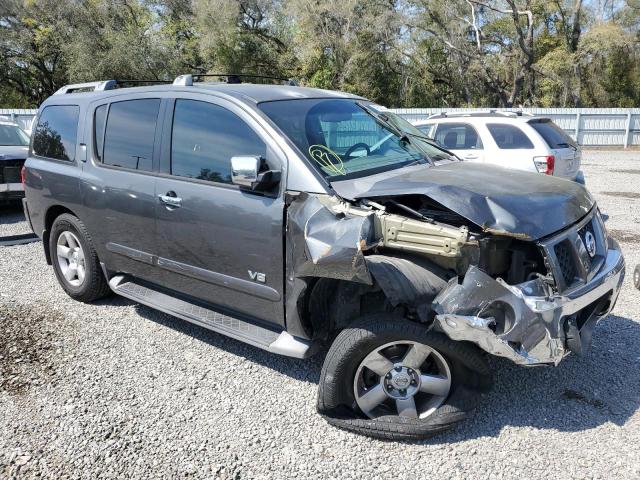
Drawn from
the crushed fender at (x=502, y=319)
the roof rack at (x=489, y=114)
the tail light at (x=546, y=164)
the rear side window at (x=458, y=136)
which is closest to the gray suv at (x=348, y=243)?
the crushed fender at (x=502, y=319)

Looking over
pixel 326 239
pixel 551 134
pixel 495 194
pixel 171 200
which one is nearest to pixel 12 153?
pixel 171 200

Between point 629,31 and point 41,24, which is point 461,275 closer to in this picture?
point 629,31

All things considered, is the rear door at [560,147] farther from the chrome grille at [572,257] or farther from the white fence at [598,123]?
the white fence at [598,123]

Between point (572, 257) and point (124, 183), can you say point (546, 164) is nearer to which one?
point (572, 257)

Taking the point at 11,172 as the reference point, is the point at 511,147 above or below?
above

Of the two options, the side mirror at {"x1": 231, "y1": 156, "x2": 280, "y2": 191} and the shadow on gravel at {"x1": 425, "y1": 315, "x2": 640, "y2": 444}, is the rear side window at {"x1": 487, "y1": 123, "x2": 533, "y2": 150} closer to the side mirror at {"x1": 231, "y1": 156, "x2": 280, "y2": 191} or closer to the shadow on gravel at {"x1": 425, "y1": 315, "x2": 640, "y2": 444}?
the shadow on gravel at {"x1": 425, "y1": 315, "x2": 640, "y2": 444}

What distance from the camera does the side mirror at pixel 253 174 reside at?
321 centimetres

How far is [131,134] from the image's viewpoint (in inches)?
169

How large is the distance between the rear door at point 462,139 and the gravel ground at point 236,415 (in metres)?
4.54

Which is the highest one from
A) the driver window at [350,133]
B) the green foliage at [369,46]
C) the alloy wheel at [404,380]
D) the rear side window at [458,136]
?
the green foliage at [369,46]

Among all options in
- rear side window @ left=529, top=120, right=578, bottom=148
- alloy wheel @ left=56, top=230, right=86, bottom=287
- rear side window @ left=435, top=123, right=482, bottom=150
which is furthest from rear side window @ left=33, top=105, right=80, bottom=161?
rear side window @ left=529, top=120, right=578, bottom=148

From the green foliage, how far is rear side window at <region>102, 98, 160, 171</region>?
27545 mm

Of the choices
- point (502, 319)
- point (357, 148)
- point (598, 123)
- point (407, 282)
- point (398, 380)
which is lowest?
point (398, 380)

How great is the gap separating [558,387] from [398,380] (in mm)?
1254
